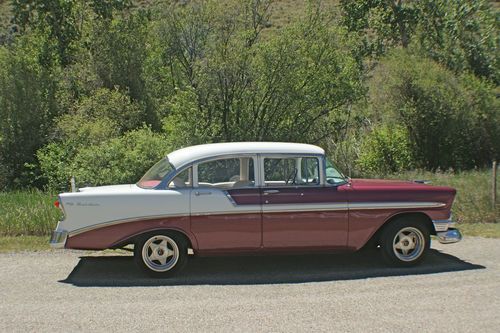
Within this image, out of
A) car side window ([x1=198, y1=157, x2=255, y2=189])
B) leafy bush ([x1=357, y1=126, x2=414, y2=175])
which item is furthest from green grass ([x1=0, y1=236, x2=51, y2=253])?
leafy bush ([x1=357, y1=126, x2=414, y2=175])

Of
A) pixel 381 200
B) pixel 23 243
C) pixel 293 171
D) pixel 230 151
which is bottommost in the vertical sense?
pixel 23 243

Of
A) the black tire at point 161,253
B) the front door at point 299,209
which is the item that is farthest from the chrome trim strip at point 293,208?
the black tire at point 161,253

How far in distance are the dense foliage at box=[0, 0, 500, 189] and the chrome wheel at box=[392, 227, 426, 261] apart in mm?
9353

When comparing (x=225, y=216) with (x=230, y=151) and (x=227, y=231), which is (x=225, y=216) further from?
(x=230, y=151)

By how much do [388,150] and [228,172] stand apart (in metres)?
14.4

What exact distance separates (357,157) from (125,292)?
1502cm

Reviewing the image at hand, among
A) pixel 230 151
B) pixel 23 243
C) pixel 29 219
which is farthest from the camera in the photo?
pixel 29 219

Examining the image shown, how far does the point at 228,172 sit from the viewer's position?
7.62 m

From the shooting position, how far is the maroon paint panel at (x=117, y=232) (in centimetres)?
729

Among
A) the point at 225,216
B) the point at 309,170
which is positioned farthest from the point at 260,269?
the point at 309,170

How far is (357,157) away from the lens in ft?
68.2

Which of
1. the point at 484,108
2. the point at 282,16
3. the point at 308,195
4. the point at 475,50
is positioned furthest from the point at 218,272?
the point at 282,16

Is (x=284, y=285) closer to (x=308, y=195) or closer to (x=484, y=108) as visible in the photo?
(x=308, y=195)

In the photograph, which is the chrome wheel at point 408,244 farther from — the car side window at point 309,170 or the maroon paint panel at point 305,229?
the car side window at point 309,170
